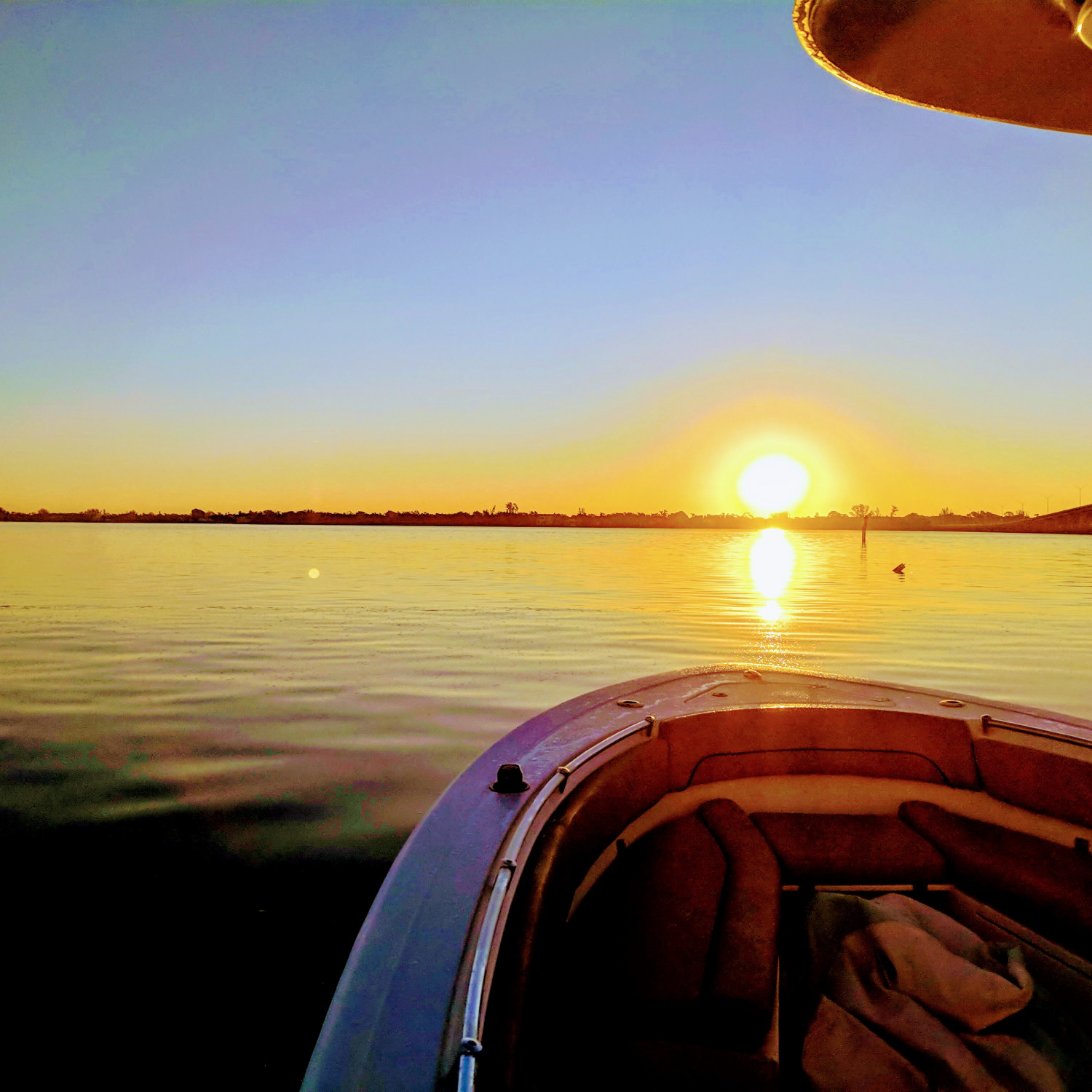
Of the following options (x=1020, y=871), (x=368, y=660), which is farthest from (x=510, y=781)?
(x=368, y=660)

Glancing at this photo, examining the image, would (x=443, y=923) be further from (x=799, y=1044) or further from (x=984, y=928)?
(x=984, y=928)

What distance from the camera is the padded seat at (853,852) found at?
318cm

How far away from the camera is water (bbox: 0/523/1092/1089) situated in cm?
362

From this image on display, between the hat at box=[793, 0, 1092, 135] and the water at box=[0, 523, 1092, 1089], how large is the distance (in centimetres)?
426

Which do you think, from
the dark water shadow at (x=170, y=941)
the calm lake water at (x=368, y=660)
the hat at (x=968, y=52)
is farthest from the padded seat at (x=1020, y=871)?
the calm lake water at (x=368, y=660)

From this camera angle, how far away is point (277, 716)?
827 cm

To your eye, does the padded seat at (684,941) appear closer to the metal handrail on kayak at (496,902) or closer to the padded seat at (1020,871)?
the metal handrail on kayak at (496,902)

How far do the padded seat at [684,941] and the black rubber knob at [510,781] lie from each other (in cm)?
58

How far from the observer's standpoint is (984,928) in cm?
283

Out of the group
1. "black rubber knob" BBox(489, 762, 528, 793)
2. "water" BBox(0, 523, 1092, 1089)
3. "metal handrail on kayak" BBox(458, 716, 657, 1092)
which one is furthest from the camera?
"water" BBox(0, 523, 1092, 1089)

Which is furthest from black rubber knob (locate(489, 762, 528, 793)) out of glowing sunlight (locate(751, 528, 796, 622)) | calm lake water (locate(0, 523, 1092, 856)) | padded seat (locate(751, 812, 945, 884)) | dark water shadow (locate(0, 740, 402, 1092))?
glowing sunlight (locate(751, 528, 796, 622))

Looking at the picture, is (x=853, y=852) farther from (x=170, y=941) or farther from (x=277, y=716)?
(x=277, y=716)

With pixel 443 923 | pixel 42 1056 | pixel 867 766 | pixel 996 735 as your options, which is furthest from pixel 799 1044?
pixel 42 1056

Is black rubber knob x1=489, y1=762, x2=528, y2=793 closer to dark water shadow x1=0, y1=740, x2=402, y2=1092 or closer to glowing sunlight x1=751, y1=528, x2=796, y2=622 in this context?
dark water shadow x1=0, y1=740, x2=402, y2=1092
